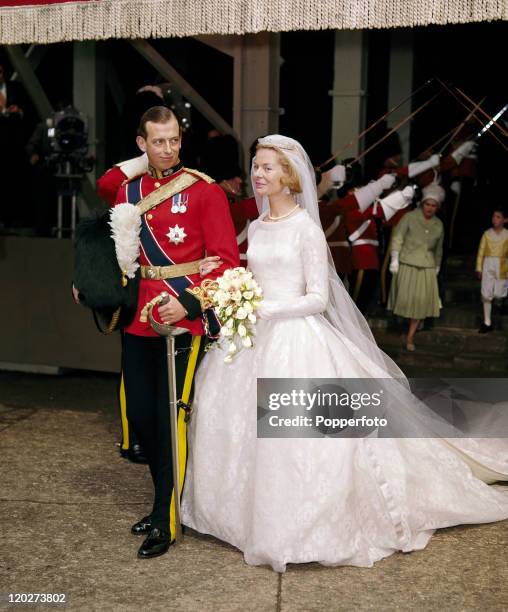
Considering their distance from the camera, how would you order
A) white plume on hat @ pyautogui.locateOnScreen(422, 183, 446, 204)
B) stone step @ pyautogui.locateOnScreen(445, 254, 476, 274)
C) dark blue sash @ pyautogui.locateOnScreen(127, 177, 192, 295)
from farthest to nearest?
stone step @ pyautogui.locateOnScreen(445, 254, 476, 274) → white plume on hat @ pyautogui.locateOnScreen(422, 183, 446, 204) → dark blue sash @ pyautogui.locateOnScreen(127, 177, 192, 295)

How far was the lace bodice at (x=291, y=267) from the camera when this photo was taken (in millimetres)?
4535

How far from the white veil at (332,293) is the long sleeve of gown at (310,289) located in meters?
0.15

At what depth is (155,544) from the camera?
4.46m

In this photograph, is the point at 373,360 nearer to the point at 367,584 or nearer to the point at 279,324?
the point at 279,324

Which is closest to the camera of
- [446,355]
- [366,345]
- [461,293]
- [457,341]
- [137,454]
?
[366,345]

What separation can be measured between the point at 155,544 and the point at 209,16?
2.80 metres

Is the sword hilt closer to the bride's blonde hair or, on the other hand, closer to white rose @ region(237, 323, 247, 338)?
white rose @ region(237, 323, 247, 338)

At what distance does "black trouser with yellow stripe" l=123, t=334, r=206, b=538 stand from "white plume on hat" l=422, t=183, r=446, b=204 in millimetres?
5572

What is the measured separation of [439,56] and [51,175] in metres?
5.94

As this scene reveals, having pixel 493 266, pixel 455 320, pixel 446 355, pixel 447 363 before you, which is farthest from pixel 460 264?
pixel 447 363

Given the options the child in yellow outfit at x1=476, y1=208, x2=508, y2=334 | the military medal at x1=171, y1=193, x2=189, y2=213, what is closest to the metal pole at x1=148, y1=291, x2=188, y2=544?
the military medal at x1=171, y1=193, x2=189, y2=213

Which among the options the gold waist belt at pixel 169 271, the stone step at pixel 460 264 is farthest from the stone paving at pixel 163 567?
the stone step at pixel 460 264

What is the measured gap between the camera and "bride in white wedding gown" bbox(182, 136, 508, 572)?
433cm

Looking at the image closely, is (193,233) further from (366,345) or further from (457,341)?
(457,341)
